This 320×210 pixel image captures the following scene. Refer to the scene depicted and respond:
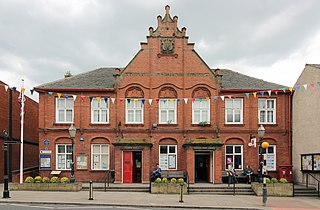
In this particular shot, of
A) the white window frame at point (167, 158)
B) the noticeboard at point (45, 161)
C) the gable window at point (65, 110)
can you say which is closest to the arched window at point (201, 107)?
the white window frame at point (167, 158)

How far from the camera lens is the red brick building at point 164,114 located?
29.2 meters

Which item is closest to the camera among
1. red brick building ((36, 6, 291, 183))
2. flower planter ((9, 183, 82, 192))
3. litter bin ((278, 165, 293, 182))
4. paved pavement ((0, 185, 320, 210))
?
paved pavement ((0, 185, 320, 210))

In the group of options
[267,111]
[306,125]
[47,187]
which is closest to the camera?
[47,187]

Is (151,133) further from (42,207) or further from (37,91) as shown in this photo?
(42,207)

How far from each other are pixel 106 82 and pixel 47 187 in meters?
9.21

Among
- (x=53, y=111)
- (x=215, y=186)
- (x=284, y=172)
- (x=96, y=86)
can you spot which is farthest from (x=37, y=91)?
(x=284, y=172)

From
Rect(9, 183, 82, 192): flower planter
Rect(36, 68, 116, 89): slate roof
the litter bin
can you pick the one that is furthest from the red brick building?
Rect(9, 183, 82, 192): flower planter

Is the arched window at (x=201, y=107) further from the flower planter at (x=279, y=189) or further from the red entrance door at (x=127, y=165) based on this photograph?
the flower planter at (x=279, y=189)

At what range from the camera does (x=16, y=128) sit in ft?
110

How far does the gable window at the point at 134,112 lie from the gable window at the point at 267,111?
28.3 feet

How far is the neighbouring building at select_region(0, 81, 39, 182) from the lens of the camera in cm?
3089

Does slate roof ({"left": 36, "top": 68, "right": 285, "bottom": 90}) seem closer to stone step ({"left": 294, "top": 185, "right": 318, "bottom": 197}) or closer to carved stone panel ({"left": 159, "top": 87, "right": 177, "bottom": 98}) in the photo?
carved stone panel ({"left": 159, "top": 87, "right": 177, "bottom": 98})

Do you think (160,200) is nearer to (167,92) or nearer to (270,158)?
(167,92)

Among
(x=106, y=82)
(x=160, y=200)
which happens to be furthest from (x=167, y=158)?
(x=160, y=200)
